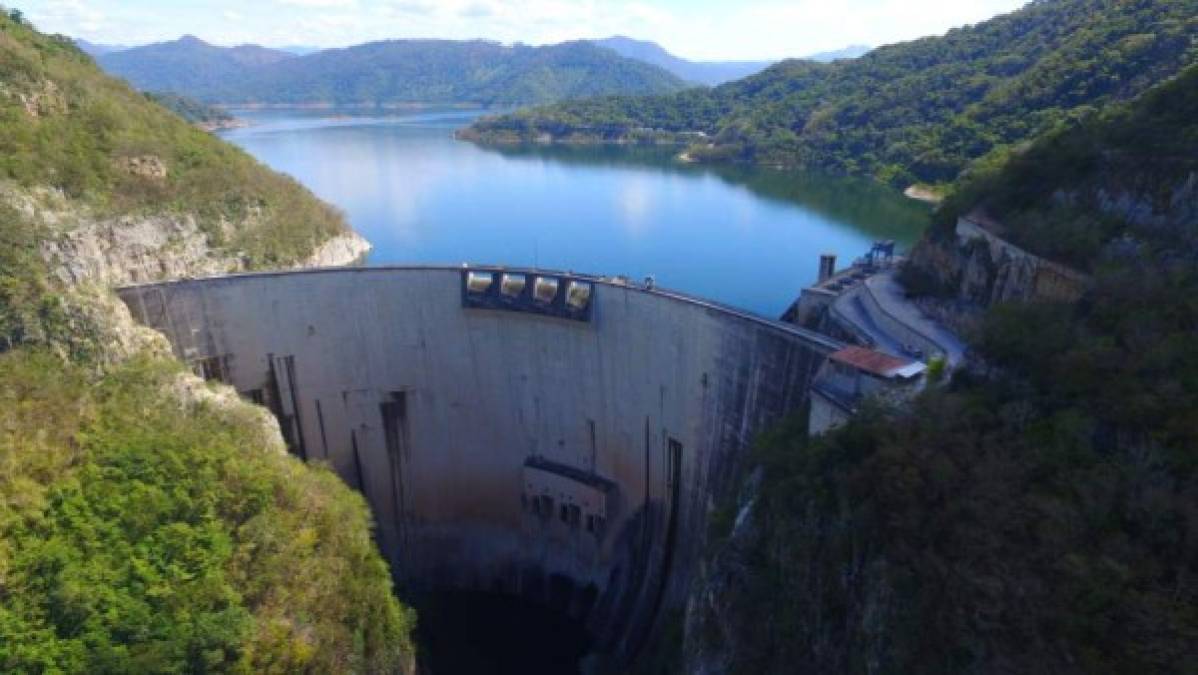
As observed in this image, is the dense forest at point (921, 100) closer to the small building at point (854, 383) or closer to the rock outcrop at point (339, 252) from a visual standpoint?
the small building at point (854, 383)

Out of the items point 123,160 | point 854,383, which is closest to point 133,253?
point 123,160

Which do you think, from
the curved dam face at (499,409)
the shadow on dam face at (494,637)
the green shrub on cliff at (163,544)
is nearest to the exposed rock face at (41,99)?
the curved dam face at (499,409)

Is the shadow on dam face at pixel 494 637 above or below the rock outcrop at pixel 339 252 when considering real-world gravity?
below

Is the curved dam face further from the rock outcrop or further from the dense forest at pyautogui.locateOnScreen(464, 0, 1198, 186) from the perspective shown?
the dense forest at pyautogui.locateOnScreen(464, 0, 1198, 186)

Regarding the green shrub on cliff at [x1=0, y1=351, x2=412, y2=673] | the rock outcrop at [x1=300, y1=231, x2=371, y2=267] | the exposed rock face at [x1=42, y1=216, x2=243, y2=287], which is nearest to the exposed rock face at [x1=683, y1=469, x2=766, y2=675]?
the green shrub on cliff at [x1=0, y1=351, x2=412, y2=673]

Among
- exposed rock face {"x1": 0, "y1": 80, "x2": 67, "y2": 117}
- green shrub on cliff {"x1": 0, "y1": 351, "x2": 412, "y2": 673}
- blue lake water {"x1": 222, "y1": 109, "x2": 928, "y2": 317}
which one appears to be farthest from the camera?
blue lake water {"x1": 222, "y1": 109, "x2": 928, "y2": 317}

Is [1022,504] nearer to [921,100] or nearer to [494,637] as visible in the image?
[494,637]
